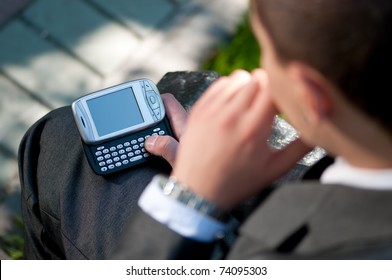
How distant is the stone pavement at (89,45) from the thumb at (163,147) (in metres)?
0.94

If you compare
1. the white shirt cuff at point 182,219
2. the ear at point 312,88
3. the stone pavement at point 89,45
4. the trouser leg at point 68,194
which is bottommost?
the stone pavement at point 89,45

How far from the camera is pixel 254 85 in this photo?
100 centimetres

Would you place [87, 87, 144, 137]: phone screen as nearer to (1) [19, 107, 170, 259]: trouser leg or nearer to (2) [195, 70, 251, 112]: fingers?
(1) [19, 107, 170, 259]: trouser leg

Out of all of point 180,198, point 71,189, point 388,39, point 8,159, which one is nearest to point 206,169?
point 180,198

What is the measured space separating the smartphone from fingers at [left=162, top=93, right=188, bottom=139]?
11 mm

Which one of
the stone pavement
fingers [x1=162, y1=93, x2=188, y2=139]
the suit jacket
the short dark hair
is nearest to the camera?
the short dark hair

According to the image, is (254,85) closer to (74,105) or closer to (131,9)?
(74,105)

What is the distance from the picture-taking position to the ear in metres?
0.84

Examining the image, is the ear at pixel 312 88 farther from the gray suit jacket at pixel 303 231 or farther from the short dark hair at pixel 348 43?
the gray suit jacket at pixel 303 231

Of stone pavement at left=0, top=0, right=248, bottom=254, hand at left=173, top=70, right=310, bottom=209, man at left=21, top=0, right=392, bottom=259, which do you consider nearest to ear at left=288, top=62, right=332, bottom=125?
man at left=21, top=0, right=392, bottom=259

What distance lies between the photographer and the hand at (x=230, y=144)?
0.99 m

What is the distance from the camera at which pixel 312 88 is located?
852 mm

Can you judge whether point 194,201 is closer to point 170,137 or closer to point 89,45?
point 170,137

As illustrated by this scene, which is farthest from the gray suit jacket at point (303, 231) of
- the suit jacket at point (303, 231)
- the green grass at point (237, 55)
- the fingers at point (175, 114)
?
the green grass at point (237, 55)
